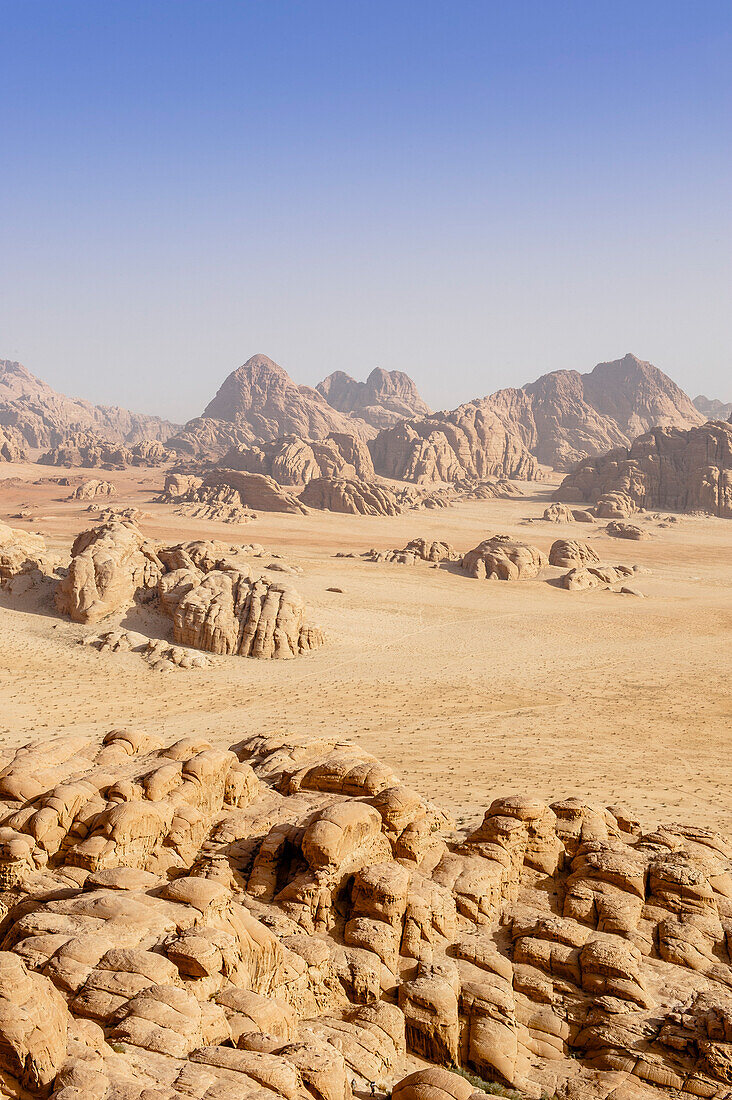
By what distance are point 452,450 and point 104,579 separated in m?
91.1

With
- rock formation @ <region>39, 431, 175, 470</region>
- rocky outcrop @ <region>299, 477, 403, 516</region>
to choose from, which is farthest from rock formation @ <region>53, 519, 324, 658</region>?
rock formation @ <region>39, 431, 175, 470</region>

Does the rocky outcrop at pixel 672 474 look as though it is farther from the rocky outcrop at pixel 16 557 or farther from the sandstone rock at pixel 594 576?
the rocky outcrop at pixel 16 557

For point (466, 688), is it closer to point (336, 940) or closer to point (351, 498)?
point (336, 940)

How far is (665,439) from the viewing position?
306 feet

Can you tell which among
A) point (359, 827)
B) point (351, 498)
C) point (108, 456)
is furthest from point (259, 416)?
point (359, 827)

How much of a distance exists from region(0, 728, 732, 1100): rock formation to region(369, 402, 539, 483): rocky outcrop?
97755 millimetres

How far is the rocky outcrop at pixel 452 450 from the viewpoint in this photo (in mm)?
111375

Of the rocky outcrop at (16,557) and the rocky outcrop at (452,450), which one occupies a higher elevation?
the rocky outcrop at (452,450)

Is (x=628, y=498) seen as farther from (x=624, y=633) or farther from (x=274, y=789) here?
(x=274, y=789)

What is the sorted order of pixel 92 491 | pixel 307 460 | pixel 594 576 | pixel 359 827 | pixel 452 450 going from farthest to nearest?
pixel 452 450, pixel 307 460, pixel 92 491, pixel 594 576, pixel 359 827

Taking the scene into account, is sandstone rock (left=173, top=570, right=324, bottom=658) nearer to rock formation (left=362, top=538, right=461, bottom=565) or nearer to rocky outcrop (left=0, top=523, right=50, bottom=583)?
rocky outcrop (left=0, top=523, right=50, bottom=583)

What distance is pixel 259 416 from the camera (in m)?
172

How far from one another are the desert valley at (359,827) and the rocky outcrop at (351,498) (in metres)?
30.4

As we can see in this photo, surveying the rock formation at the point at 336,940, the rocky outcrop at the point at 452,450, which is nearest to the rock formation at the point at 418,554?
the rock formation at the point at 336,940
